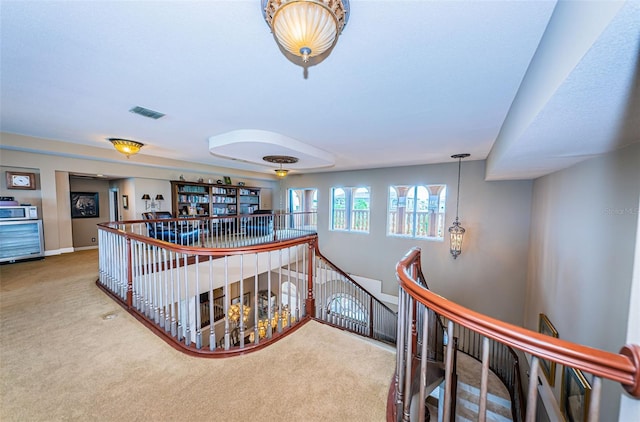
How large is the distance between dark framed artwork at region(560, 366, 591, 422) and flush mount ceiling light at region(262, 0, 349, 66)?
3.64 meters

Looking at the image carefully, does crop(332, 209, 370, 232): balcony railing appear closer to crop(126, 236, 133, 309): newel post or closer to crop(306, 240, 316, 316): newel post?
crop(306, 240, 316, 316): newel post

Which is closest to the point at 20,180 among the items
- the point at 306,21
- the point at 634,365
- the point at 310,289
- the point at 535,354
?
the point at 310,289

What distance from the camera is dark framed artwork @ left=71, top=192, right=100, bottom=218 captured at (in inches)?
265

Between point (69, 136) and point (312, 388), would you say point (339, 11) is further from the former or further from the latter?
point (69, 136)

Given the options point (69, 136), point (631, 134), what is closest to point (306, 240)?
point (631, 134)

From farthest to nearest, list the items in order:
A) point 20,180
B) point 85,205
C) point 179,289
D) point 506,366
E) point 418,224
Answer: point 85,205 → point 418,224 → point 20,180 → point 506,366 → point 179,289

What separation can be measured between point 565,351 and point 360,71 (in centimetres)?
212

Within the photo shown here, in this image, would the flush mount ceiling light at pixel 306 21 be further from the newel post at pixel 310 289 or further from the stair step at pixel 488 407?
the stair step at pixel 488 407

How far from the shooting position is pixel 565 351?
77 centimetres

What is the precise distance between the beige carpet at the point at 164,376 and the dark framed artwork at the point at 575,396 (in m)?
1.91

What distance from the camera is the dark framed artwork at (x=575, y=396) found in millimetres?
2205

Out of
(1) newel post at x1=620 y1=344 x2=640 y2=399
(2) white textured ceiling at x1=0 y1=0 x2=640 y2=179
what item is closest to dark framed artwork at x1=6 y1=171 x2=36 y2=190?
(2) white textured ceiling at x1=0 y1=0 x2=640 y2=179

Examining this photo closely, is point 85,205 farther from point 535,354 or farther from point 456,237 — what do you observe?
point 456,237

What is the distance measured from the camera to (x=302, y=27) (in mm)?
1231
